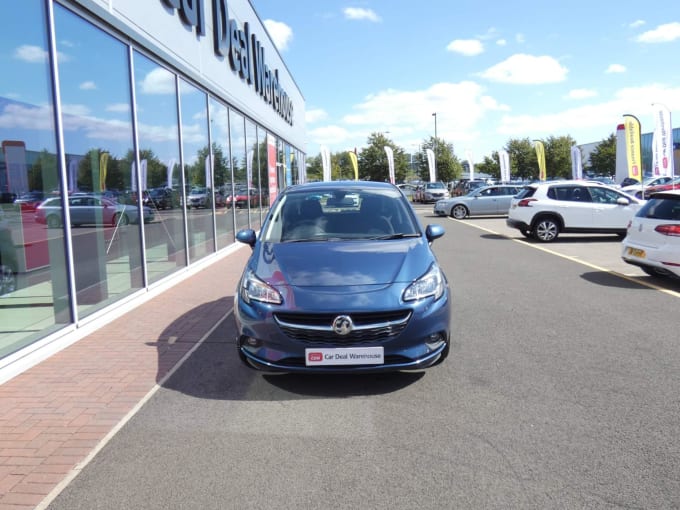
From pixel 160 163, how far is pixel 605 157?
230ft

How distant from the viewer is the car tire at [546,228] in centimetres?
1538

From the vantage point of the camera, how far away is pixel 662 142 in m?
25.4

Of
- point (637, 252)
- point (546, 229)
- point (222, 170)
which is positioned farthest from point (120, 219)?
point (546, 229)

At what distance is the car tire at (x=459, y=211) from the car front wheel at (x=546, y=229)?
10483 mm

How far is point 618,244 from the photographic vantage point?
1462 cm

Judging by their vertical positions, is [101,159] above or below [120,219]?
above

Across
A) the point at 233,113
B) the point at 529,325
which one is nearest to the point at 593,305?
the point at 529,325

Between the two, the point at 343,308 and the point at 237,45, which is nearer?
the point at 343,308

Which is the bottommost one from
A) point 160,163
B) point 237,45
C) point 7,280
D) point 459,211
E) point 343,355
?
point 343,355

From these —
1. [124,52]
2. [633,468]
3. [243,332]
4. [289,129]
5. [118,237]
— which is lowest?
[633,468]

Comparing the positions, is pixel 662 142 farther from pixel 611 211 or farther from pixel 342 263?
pixel 342 263

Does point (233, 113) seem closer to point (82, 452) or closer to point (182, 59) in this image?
point (182, 59)

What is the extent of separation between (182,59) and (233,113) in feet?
15.9

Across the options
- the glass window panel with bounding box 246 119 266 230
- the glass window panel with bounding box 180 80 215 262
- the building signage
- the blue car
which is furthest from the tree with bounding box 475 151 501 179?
the blue car
